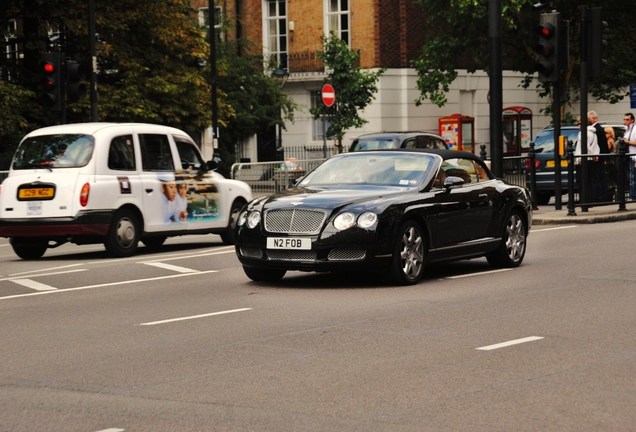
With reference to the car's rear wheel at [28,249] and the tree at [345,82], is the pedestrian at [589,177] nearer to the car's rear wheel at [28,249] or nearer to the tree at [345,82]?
the car's rear wheel at [28,249]

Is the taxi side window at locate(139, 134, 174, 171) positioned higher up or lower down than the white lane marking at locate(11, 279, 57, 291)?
higher up

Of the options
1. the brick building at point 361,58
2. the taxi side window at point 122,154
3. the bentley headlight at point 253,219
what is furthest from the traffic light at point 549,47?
the brick building at point 361,58

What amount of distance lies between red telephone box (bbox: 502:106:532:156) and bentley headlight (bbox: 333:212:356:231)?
4007 cm

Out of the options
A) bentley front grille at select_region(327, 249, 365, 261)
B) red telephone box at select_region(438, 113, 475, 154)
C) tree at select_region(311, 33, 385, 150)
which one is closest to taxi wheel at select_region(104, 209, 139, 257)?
bentley front grille at select_region(327, 249, 365, 261)

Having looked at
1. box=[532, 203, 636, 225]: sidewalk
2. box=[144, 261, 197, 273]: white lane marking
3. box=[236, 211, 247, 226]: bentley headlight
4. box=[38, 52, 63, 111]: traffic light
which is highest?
box=[38, 52, 63, 111]: traffic light

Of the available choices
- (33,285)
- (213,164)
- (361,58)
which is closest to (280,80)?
(361,58)

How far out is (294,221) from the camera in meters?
13.5

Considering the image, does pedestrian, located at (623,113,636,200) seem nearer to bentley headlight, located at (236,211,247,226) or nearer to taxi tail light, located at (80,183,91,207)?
taxi tail light, located at (80,183,91,207)

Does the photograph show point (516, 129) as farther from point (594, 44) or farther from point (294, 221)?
point (294, 221)

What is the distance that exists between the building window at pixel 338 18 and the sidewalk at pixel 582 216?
27.9 metres

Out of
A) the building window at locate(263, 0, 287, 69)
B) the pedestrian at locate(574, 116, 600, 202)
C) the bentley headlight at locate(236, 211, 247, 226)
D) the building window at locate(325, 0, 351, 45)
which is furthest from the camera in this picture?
the building window at locate(263, 0, 287, 69)

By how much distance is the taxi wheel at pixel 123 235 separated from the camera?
18359 mm

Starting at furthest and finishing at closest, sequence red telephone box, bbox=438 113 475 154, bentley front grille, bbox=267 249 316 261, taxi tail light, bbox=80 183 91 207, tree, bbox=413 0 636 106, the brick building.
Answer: the brick building
red telephone box, bbox=438 113 475 154
tree, bbox=413 0 636 106
taxi tail light, bbox=80 183 91 207
bentley front grille, bbox=267 249 316 261

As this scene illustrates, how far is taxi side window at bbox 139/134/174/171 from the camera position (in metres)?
19.2
